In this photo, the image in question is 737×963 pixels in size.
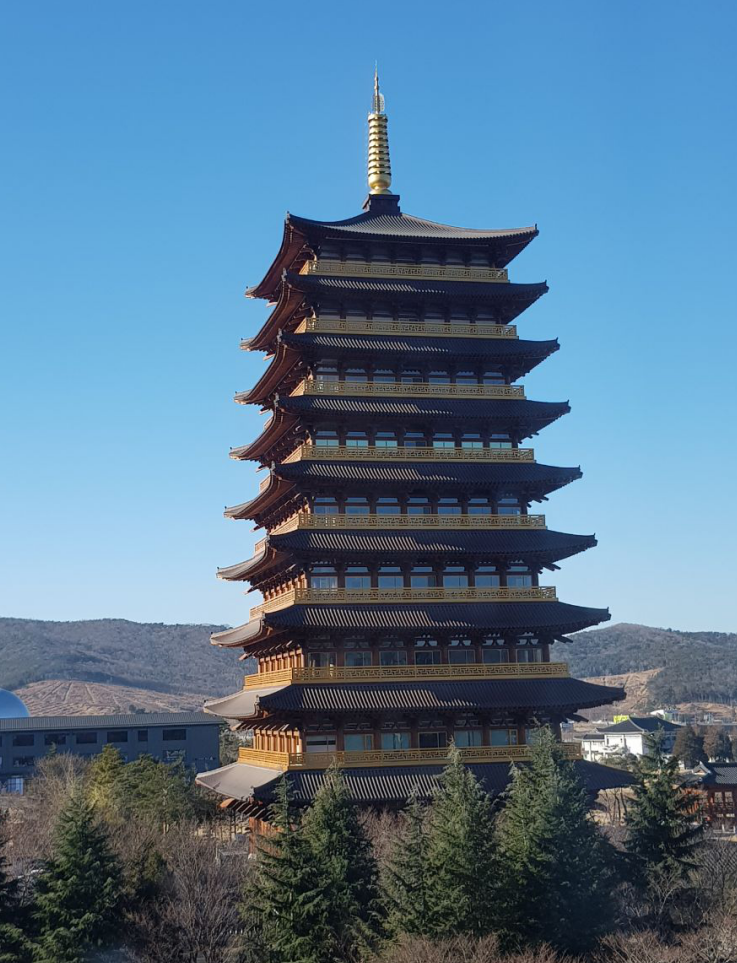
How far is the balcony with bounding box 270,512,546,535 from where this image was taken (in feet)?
165

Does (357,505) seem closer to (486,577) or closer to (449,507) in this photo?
(449,507)

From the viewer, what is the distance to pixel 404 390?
175 feet

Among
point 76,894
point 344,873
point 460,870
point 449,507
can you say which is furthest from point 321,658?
point 460,870

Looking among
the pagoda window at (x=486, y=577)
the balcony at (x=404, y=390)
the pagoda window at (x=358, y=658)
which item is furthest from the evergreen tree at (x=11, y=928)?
the balcony at (x=404, y=390)

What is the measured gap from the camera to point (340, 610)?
4872 cm

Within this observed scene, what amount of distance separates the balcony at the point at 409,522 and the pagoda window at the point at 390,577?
193 centimetres

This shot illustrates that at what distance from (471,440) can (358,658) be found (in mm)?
12701

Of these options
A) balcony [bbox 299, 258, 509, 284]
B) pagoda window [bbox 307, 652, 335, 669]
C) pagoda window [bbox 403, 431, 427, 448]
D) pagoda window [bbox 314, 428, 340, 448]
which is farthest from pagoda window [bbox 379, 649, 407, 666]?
balcony [bbox 299, 258, 509, 284]

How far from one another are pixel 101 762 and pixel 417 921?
4141 cm

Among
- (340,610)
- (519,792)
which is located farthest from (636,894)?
(340,610)

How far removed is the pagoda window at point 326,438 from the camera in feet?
172

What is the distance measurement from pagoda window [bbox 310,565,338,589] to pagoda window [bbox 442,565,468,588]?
5384mm

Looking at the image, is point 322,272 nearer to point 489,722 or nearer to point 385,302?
point 385,302

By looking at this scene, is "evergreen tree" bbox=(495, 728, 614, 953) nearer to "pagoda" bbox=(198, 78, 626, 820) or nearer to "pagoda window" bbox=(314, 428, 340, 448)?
"pagoda" bbox=(198, 78, 626, 820)
